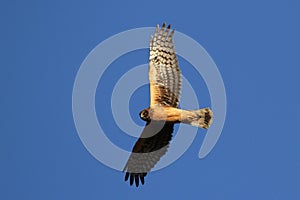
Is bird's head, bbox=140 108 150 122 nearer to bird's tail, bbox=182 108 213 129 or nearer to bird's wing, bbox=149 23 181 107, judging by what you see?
bird's wing, bbox=149 23 181 107

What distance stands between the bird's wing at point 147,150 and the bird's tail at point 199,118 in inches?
20.3

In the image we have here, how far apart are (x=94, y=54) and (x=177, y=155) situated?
3343mm

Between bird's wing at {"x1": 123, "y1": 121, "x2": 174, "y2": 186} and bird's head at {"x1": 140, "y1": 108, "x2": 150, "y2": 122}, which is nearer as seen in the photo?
bird's head at {"x1": 140, "y1": 108, "x2": 150, "y2": 122}

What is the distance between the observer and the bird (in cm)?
1903

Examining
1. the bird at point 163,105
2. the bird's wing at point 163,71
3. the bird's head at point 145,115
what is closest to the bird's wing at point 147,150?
the bird at point 163,105

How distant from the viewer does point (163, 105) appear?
62.8ft

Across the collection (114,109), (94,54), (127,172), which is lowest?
(127,172)

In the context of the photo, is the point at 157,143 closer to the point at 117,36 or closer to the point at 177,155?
the point at 177,155

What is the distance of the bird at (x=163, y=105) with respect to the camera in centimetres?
1903

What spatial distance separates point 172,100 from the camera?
1930 cm

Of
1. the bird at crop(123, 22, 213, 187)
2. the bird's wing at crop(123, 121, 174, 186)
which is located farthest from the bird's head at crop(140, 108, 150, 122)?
the bird's wing at crop(123, 121, 174, 186)

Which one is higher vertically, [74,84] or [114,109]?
[74,84]

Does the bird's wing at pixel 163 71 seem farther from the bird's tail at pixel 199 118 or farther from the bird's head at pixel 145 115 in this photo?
the bird's tail at pixel 199 118

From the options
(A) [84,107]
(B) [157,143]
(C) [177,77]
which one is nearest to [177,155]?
(B) [157,143]
